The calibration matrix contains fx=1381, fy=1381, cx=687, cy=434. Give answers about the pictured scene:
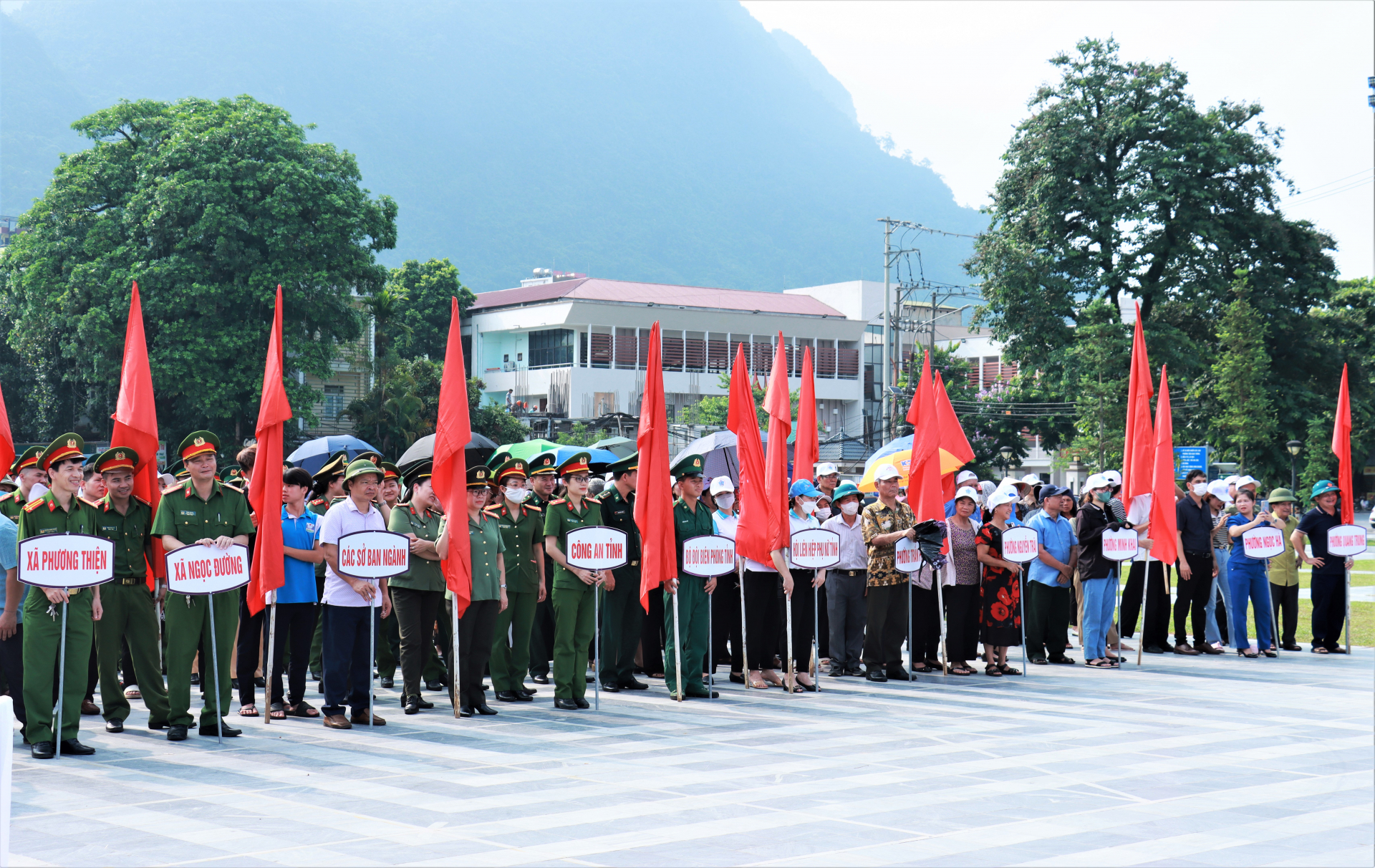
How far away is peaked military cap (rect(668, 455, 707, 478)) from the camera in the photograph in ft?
40.9

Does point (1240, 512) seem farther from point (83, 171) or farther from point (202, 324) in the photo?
point (83, 171)

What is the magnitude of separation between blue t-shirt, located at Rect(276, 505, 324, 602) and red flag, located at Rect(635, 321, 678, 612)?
8.85 feet

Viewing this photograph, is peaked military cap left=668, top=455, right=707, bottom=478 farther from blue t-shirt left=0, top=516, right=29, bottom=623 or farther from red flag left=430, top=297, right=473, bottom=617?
blue t-shirt left=0, top=516, right=29, bottom=623

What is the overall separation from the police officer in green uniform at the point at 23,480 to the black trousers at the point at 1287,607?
13.1 meters

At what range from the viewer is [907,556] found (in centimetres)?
1304

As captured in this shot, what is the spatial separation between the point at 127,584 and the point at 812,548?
5866mm

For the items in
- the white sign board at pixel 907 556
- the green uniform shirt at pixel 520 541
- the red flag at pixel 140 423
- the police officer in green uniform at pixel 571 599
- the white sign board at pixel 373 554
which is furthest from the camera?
the white sign board at pixel 907 556

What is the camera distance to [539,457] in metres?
12.8

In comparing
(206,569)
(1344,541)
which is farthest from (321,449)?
(1344,541)

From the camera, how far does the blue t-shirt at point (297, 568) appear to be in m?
10.7

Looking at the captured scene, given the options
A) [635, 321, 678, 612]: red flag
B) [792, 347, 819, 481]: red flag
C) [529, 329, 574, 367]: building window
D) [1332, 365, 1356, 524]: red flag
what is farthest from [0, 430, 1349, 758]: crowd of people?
[529, 329, 574, 367]: building window

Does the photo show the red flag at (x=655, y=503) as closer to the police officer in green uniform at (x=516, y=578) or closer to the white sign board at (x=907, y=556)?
the police officer in green uniform at (x=516, y=578)

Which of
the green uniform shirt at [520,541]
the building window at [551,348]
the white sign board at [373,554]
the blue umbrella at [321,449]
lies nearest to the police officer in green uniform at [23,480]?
the white sign board at [373,554]

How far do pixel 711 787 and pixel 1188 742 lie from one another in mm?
3807
